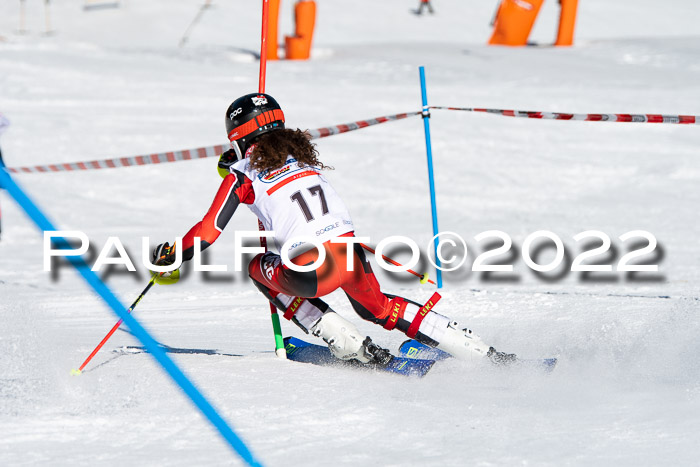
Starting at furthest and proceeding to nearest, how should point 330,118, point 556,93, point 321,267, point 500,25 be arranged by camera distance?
point 500,25, point 556,93, point 330,118, point 321,267

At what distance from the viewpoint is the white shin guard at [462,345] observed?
458cm

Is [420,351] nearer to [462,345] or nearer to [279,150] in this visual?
[462,345]

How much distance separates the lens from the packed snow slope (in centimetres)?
360

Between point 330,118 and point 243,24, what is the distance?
984cm

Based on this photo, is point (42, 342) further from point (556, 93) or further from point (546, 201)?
point (556, 93)

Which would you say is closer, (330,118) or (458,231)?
(458,231)

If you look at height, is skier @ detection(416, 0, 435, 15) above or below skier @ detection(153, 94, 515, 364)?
below

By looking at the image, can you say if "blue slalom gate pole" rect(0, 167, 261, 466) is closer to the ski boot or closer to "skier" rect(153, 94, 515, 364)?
"skier" rect(153, 94, 515, 364)

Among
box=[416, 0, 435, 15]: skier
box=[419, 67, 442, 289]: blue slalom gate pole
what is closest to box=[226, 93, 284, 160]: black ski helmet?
box=[419, 67, 442, 289]: blue slalom gate pole

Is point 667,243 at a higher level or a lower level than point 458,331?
lower

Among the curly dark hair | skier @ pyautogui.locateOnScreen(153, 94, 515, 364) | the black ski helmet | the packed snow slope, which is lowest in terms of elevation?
the packed snow slope

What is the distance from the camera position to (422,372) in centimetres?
447

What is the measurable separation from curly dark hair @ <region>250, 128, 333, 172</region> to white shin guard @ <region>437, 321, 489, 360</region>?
1.12 meters

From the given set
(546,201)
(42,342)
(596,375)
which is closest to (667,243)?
(546,201)
